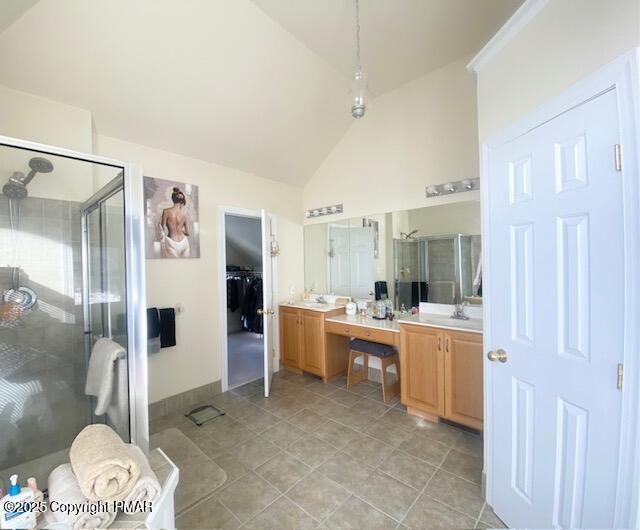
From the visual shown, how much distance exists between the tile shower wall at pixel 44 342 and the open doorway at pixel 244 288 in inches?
95.9

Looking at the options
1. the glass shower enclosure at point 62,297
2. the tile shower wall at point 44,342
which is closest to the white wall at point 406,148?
the glass shower enclosure at point 62,297

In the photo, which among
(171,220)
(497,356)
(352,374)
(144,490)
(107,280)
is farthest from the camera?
(352,374)

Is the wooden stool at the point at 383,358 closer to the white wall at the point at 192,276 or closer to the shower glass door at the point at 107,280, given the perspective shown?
the white wall at the point at 192,276

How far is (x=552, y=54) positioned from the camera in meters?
1.19

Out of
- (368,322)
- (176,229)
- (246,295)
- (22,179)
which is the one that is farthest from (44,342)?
(246,295)

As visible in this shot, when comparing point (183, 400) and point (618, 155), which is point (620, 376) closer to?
point (618, 155)

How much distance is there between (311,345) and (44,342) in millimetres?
2380

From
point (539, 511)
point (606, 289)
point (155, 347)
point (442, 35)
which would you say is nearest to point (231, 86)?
point (442, 35)

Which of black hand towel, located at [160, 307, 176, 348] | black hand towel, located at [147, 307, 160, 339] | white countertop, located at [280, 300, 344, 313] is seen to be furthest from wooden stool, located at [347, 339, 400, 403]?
black hand towel, located at [147, 307, 160, 339]

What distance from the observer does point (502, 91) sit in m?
1.45

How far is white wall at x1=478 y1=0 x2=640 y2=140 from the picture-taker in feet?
3.10

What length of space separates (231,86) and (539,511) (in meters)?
3.43

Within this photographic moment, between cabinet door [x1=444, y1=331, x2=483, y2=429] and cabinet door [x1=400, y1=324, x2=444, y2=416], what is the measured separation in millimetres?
57

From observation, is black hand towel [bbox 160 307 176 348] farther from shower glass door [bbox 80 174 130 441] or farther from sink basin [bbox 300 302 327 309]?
sink basin [bbox 300 302 327 309]
